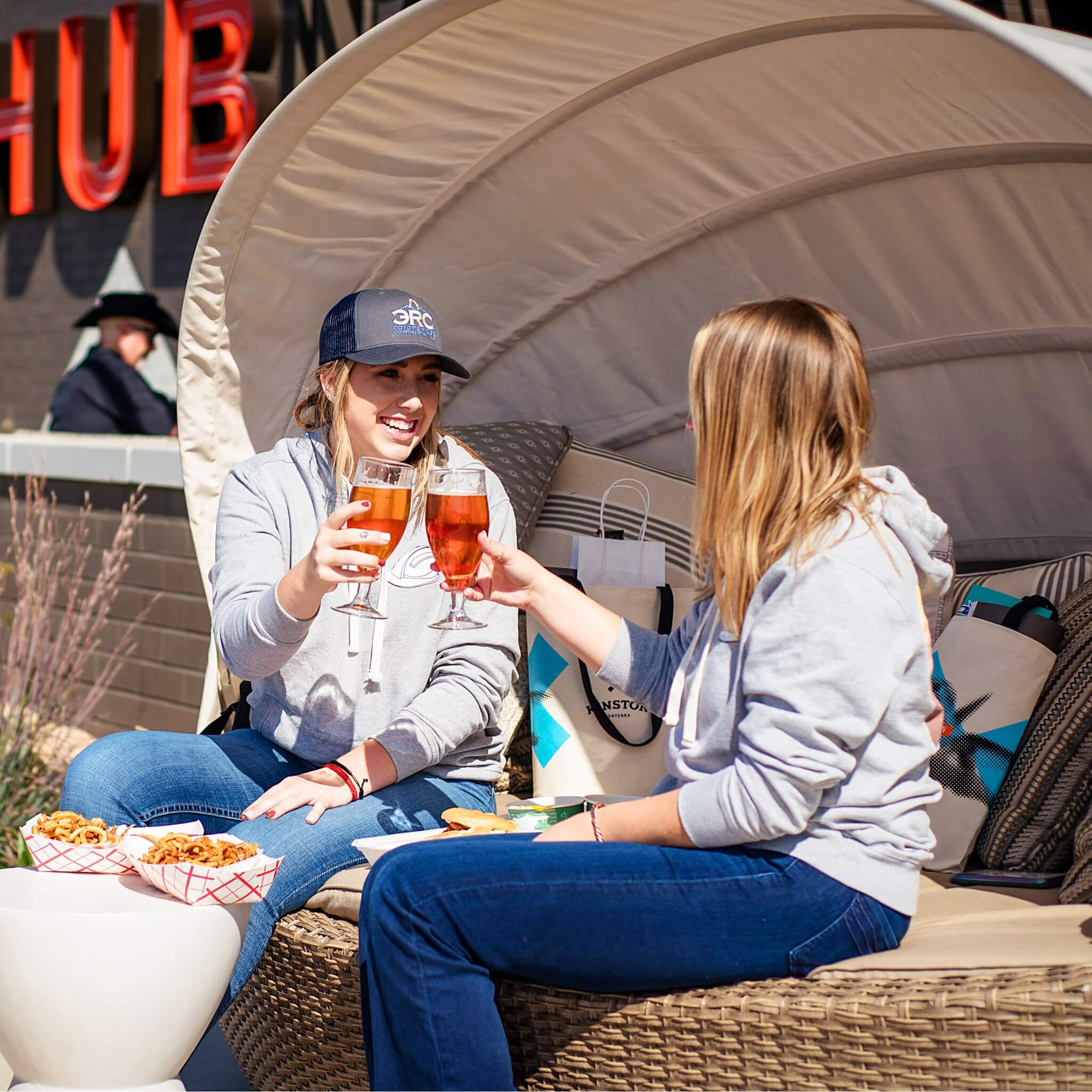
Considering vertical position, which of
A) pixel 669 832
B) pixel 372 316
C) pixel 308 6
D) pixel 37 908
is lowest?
pixel 37 908

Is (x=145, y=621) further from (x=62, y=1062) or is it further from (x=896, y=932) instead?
(x=896, y=932)

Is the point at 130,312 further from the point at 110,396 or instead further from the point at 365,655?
the point at 365,655

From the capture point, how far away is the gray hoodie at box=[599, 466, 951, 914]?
1813mm

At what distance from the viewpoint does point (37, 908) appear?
78.3 inches

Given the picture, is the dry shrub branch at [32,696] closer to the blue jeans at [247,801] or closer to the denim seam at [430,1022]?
the blue jeans at [247,801]

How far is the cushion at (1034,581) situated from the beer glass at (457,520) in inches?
55.1

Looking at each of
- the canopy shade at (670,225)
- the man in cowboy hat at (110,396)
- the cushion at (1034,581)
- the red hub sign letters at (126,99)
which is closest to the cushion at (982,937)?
the cushion at (1034,581)

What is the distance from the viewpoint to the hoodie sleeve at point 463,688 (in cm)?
265

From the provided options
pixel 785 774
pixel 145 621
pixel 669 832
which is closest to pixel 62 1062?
pixel 669 832

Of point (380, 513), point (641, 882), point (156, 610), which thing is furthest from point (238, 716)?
point (156, 610)

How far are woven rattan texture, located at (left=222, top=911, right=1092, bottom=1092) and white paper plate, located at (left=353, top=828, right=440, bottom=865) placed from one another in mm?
420

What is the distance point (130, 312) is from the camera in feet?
24.1

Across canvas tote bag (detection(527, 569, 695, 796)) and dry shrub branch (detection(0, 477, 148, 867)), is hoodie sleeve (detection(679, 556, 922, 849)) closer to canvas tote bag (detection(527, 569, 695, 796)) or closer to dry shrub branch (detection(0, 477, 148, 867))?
canvas tote bag (detection(527, 569, 695, 796))

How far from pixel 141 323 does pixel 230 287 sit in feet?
15.0
